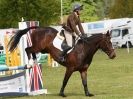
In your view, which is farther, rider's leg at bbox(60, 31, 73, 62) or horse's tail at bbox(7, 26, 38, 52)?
horse's tail at bbox(7, 26, 38, 52)

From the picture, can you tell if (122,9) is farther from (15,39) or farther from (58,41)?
(58,41)

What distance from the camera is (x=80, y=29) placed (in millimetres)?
14562

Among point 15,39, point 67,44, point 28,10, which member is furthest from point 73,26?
point 28,10

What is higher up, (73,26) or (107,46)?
(73,26)

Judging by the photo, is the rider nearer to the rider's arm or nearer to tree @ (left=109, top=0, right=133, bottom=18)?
the rider's arm

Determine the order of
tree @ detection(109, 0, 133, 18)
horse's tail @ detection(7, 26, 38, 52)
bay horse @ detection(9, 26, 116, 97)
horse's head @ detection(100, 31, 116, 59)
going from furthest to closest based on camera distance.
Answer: tree @ detection(109, 0, 133, 18) < horse's tail @ detection(7, 26, 38, 52) < bay horse @ detection(9, 26, 116, 97) < horse's head @ detection(100, 31, 116, 59)

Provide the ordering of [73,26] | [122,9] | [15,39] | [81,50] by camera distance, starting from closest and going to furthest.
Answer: [73,26] → [81,50] → [15,39] → [122,9]

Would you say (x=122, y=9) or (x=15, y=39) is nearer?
(x=15, y=39)

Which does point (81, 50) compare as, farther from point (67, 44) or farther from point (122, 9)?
point (122, 9)

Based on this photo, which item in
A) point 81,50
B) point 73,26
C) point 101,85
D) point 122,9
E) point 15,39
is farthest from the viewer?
point 122,9

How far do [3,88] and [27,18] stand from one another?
36865mm

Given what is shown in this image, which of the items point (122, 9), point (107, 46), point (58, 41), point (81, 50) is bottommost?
point (122, 9)

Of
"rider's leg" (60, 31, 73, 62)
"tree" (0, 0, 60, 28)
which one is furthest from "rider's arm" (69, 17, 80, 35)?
"tree" (0, 0, 60, 28)

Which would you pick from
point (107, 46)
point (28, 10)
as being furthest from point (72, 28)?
point (28, 10)
